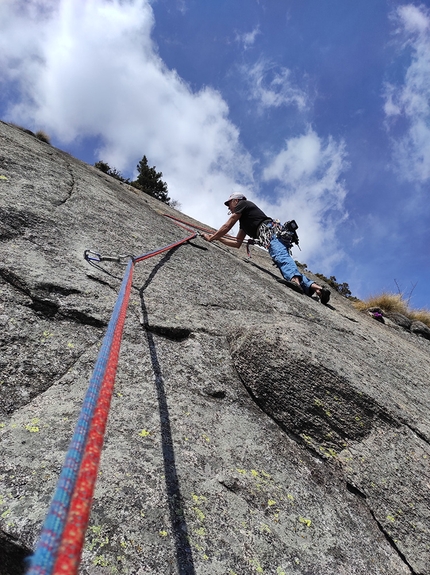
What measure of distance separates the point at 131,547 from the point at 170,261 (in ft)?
12.0

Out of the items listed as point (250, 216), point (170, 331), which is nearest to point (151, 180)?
point (250, 216)

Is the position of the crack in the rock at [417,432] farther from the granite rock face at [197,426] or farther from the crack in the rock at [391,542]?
the crack in the rock at [391,542]

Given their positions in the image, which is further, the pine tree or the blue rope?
the pine tree

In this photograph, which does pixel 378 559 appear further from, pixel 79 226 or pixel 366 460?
pixel 79 226

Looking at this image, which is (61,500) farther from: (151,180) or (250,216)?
(151,180)

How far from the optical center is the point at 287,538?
6.57ft

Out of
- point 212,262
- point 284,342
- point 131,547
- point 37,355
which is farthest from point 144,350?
point 212,262

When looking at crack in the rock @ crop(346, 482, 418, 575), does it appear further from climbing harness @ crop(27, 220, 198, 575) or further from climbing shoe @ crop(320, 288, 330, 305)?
climbing shoe @ crop(320, 288, 330, 305)

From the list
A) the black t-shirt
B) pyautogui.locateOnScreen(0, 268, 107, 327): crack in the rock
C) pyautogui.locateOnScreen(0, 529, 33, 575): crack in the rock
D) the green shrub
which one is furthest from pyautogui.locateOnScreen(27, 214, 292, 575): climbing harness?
the green shrub

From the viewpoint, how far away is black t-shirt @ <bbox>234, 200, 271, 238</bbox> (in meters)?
8.08

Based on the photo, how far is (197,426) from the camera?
2.50 m

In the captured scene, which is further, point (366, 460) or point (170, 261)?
point (170, 261)

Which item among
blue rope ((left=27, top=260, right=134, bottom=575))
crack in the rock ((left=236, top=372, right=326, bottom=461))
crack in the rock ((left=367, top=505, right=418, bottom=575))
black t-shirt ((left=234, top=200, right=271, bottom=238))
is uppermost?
black t-shirt ((left=234, top=200, right=271, bottom=238))

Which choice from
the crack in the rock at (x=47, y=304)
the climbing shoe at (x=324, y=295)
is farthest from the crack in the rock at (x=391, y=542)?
the climbing shoe at (x=324, y=295)
